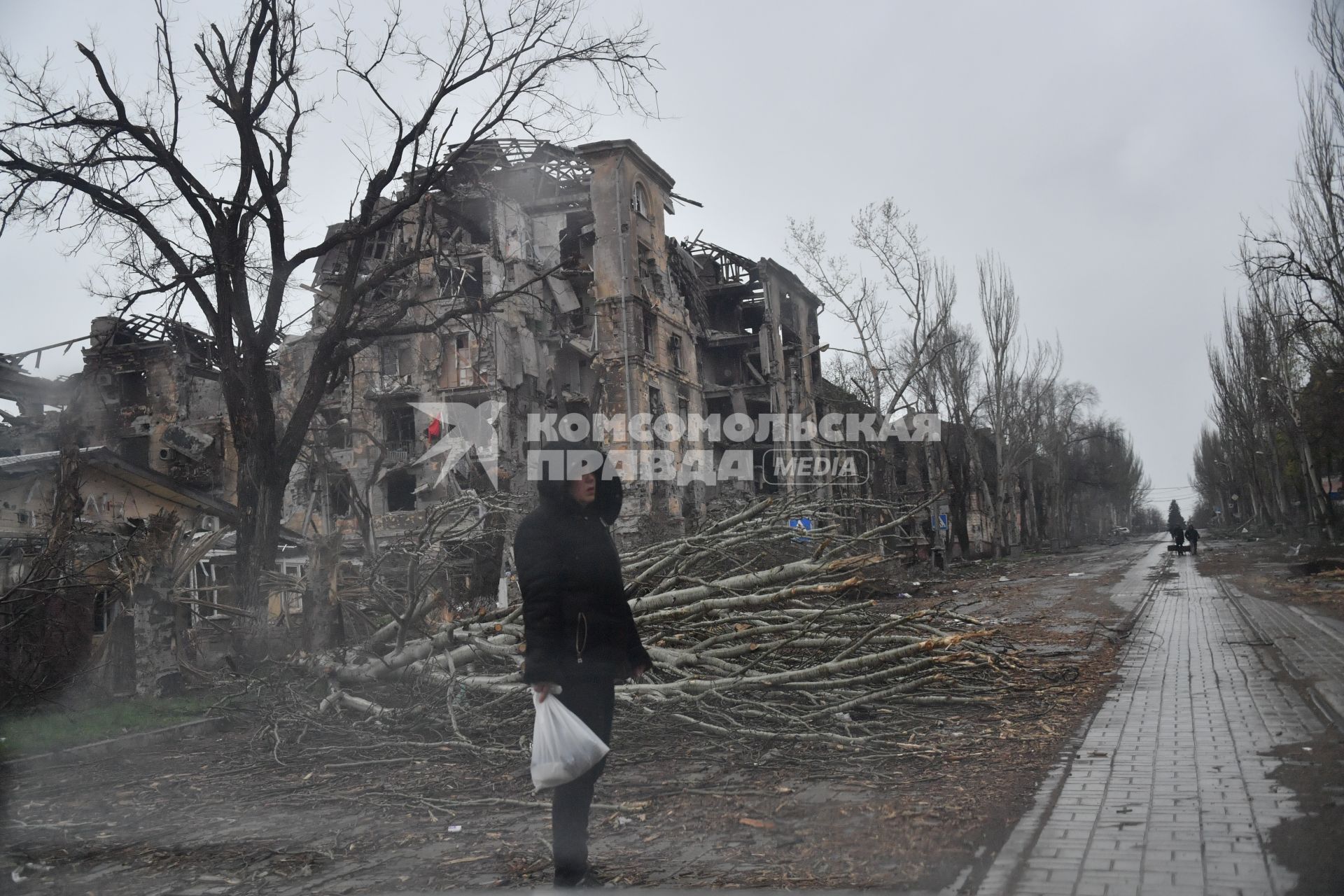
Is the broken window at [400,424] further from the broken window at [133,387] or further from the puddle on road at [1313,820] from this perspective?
the puddle on road at [1313,820]

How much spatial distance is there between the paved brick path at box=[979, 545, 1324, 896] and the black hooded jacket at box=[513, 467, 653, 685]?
1812 mm

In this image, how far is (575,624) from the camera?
4258 mm

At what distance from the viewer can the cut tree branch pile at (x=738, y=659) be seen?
6809 mm

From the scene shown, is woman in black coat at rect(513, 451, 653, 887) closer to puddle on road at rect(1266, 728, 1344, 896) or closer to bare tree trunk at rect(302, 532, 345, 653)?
puddle on road at rect(1266, 728, 1344, 896)

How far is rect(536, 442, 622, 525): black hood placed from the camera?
4.40m

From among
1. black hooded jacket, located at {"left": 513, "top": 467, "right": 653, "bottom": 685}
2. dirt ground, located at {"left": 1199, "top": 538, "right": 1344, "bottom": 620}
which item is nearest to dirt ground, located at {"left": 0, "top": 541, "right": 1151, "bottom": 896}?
black hooded jacket, located at {"left": 513, "top": 467, "right": 653, "bottom": 685}

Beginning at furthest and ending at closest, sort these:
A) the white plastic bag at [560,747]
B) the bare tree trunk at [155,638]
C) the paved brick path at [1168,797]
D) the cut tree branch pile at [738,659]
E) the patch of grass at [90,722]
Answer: the bare tree trunk at [155,638] → the patch of grass at [90,722] → the cut tree branch pile at [738,659] → the white plastic bag at [560,747] → the paved brick path at [1168,797]

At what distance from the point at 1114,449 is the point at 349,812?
311ft

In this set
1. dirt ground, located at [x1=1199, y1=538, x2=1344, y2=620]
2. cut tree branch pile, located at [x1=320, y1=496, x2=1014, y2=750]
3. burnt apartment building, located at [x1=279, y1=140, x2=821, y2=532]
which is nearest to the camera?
cut tree branch pile, located at [x1=320, y1=496, x2=1014, y2=750]

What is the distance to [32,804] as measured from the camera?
6.45 metres

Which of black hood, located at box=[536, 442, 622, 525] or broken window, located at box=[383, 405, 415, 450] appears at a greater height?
broken window, located at box=[383, 405, 415, 450]

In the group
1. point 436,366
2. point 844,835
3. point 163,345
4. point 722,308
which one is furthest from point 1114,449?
point 844,835

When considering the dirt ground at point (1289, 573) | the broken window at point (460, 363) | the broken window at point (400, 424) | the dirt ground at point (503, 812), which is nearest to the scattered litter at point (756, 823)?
the dirt ground at point (503, 812)

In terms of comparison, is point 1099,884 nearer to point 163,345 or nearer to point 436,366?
point 436,366
